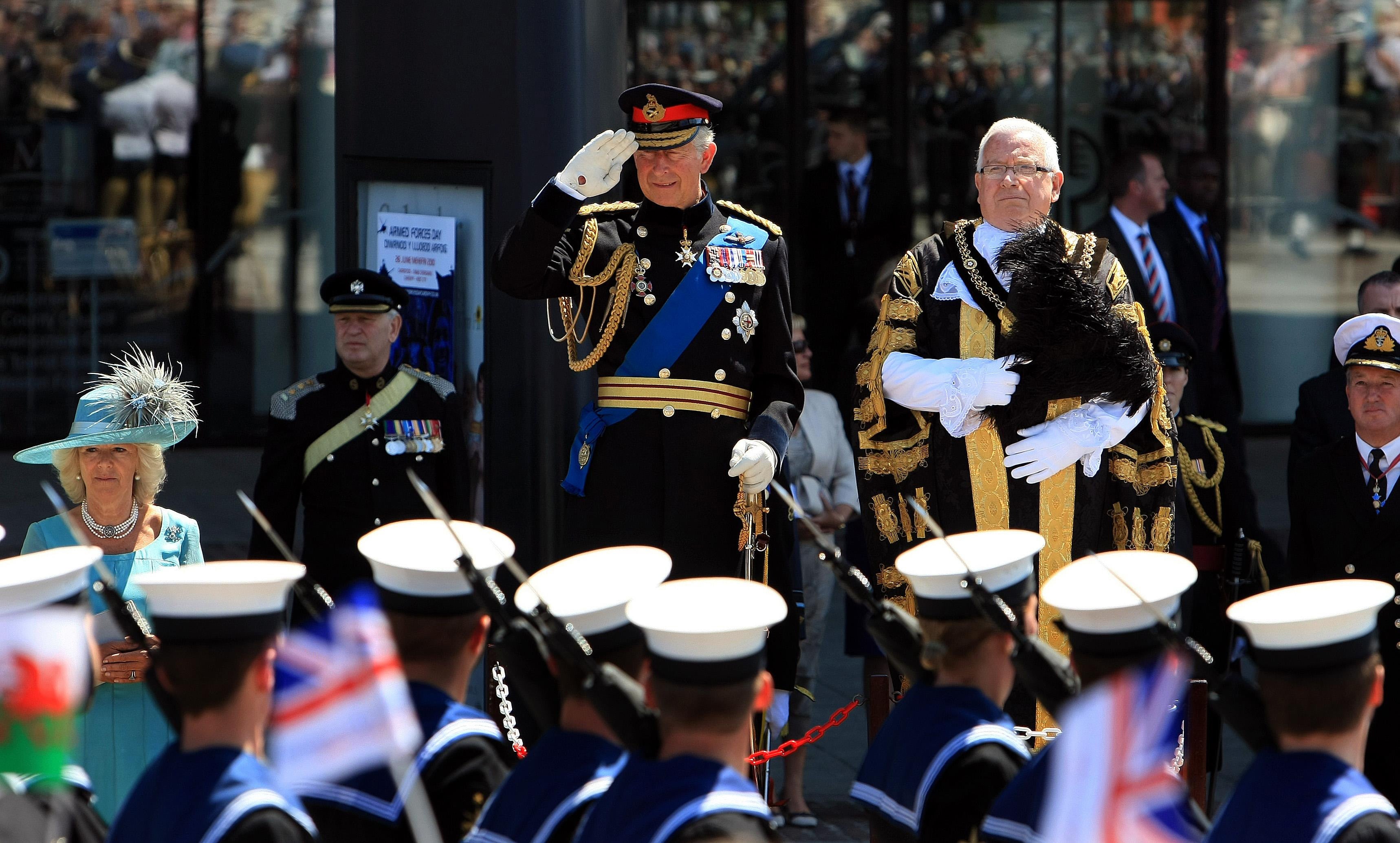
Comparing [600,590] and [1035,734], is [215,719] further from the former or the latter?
[1035,734]

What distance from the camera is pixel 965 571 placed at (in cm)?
339

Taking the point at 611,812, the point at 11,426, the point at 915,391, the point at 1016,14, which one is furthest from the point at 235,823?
the point at 1016,14

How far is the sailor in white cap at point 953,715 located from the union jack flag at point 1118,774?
207 mm

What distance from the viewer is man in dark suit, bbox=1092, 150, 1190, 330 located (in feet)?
25.7

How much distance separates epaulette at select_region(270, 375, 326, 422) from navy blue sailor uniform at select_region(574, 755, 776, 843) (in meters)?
2.64

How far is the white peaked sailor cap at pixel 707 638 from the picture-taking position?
298 cm

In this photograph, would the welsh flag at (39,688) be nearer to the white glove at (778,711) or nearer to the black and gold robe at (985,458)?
the white glove at (778,711)

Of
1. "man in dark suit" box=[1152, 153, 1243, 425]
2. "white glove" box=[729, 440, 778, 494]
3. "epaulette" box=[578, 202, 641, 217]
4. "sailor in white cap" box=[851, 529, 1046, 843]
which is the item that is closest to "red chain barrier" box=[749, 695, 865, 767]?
"white glove" box=[729, 440, 778, 494]

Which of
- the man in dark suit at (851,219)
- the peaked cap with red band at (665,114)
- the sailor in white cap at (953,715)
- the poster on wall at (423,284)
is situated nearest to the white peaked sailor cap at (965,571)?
the sailor in white cap at (953,715)

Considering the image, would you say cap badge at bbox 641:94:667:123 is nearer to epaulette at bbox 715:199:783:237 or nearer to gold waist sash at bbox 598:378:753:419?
epaulette at bbox 715:199:783:237

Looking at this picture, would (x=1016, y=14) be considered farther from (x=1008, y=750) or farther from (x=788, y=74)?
(x=1008, y=750)

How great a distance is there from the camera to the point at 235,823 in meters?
2.90

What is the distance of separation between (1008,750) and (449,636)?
98 centimetres

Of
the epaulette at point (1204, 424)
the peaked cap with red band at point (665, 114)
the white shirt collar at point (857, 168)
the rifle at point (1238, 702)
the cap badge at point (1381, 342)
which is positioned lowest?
the rifle at point (1238, 702)
